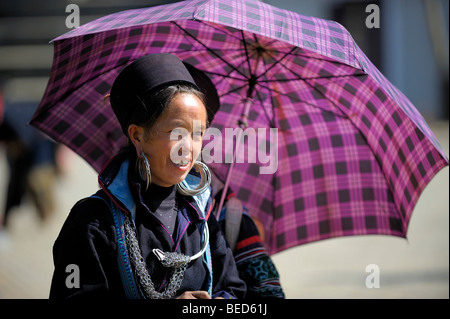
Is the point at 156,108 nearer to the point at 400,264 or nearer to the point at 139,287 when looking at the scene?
the point at 139,287

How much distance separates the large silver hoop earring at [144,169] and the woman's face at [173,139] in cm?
2

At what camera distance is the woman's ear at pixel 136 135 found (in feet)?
7.45

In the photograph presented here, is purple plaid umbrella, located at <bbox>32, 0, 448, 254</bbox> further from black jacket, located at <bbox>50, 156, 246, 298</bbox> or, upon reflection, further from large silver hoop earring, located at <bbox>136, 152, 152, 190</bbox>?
black jacket, located at <bbox>50, 156, 246, 298</bbox>

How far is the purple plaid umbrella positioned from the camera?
9.57 feet

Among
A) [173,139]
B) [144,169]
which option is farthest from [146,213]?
[173,139]

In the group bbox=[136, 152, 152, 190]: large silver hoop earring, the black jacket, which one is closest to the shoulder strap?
the black jacket

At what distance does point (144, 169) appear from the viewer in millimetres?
2279

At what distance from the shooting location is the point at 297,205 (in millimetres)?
3504

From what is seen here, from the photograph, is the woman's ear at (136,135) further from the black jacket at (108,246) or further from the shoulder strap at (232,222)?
the shoulder strap at (232,222)

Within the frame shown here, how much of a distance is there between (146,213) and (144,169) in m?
0.15

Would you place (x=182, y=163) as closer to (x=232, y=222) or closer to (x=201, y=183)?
(x=201, y=183)

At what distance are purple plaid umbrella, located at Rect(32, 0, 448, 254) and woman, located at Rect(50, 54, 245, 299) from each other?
447 mm

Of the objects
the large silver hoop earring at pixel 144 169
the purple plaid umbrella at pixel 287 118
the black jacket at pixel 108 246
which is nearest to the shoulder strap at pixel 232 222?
the black jacket at pixel 108 246
